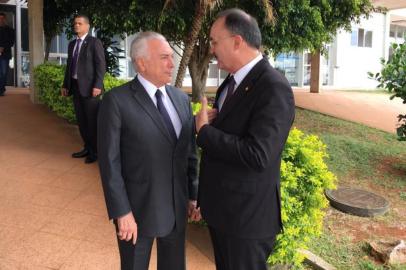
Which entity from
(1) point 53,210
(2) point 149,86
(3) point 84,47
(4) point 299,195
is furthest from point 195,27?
(2) point 149,86

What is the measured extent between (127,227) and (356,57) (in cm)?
2383

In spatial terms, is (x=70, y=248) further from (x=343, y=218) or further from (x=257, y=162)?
(x=343, y=218)

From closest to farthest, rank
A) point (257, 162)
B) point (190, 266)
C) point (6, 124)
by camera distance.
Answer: point (257, 162) → point (190, 266) → point (6, 124)

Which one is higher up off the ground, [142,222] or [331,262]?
[142,222]

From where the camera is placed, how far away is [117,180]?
2.15 m

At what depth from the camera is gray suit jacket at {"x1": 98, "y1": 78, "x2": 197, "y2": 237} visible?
2.14 metres

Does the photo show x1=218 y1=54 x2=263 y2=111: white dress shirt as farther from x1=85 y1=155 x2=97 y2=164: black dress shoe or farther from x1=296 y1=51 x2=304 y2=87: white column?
x1=296 y1=51 x2=304 y2=87: white column

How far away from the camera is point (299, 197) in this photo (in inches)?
137

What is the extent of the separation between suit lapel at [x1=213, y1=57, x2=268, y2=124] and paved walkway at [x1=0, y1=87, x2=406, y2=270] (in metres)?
1.94

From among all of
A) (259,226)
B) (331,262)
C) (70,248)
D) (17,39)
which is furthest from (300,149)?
(17,39)

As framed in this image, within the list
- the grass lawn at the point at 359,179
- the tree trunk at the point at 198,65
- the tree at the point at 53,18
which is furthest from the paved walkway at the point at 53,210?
the tree at the point at 53,18

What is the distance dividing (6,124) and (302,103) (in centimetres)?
885

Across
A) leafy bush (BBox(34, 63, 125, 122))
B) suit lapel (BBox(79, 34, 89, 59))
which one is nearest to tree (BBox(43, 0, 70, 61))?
leafy bush (BBox(34, 63, 125, 122))

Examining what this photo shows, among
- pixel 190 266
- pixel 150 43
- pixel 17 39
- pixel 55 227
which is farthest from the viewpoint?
pixel 17 39
